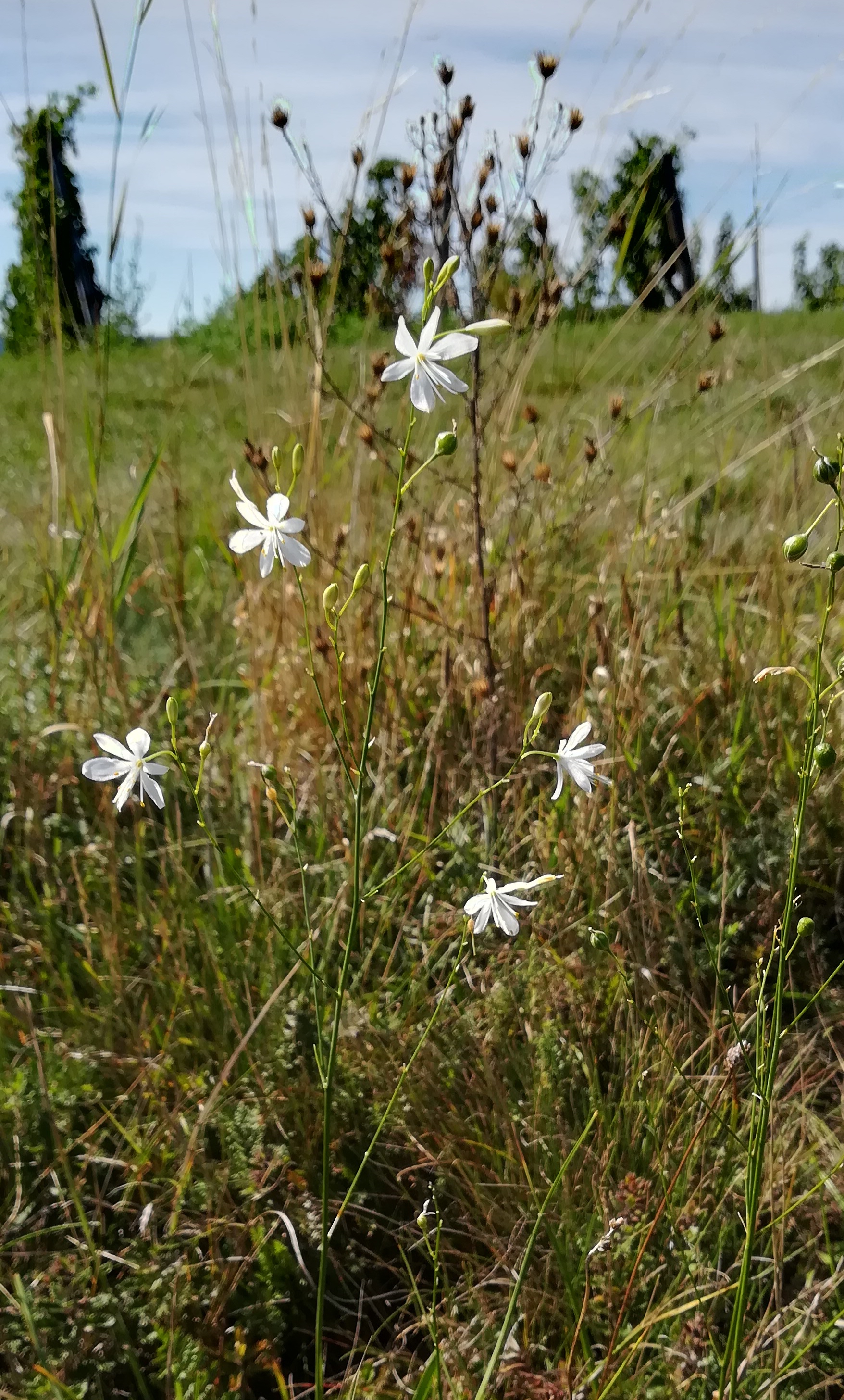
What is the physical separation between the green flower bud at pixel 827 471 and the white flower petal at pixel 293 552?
45cm

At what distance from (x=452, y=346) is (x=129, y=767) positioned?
19.9 inches

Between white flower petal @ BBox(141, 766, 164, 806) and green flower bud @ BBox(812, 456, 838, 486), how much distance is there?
2.12ft

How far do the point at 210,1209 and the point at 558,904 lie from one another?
721 millimetres

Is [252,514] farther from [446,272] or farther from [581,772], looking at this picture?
[581,772]

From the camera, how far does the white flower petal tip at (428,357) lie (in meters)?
0.92

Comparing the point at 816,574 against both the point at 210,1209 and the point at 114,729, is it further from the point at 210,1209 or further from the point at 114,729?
the point at 210,1209

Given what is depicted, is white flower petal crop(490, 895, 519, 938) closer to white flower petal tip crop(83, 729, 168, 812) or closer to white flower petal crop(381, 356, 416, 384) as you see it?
white flower petal tip crop(83, 729, 168, 812)

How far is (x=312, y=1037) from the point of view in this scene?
170 centimetres

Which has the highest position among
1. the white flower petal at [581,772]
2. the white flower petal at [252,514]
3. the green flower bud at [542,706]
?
the white flower petal at [252,514]

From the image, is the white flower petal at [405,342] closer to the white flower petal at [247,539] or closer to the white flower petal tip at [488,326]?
the white flower petal tip at [488,326]

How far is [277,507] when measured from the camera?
3.53ft

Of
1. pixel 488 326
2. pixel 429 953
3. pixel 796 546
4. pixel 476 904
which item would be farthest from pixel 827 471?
pixel 429 953

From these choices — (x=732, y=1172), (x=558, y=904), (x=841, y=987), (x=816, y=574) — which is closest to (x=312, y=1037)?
(x=558, y=904)

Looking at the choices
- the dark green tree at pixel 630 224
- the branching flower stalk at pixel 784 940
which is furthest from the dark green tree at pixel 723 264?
the branching flower stalk at pixel 784 940
